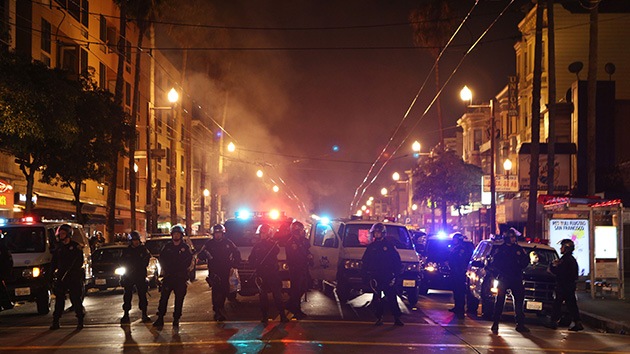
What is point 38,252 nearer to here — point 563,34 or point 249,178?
point 563,34

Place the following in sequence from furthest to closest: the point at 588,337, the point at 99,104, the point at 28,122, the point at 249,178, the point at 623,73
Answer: the point at 249,178
the point at 623,73
the point at 99,104
the point at 28,122
the point at 588,337

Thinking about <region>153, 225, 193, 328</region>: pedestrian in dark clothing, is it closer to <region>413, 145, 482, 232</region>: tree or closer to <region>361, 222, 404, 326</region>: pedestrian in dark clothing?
<region>361, 222, 404, 326</region>: pedestrian in dark clothing

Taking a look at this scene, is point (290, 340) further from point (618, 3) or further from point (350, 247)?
point (618, 3)

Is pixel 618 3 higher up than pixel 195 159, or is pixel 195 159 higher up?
pixel 618 3

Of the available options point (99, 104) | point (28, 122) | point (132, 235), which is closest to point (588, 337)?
point (132, 235)

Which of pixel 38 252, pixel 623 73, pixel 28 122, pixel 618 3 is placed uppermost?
pixel 618 3

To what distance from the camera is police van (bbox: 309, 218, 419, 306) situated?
62.7ft

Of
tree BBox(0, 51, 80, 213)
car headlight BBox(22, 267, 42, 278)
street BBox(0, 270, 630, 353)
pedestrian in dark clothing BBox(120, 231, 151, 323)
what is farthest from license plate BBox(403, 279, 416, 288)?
tree BBox(0, 51, 80, 213)

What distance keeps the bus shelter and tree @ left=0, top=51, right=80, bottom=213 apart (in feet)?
46.9

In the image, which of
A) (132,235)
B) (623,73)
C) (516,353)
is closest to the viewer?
(516,353)

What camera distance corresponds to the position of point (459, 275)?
17938 millimetres

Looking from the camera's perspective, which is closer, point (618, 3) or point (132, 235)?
point (132, 235)

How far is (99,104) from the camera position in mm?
29359

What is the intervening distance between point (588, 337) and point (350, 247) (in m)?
6.69
